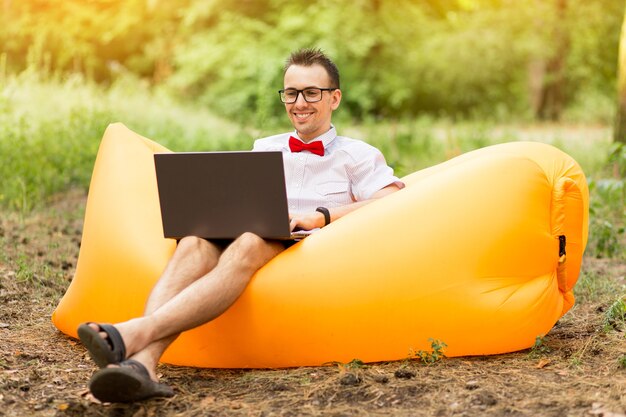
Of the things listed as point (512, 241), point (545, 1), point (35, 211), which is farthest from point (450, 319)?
point (545, 1)

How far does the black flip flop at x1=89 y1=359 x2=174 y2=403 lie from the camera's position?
2.43 metres

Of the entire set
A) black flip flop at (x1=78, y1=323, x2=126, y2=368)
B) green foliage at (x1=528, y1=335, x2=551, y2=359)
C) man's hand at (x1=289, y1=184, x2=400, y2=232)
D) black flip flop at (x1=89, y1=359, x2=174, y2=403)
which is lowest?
green foliage at (x1=528, y1=335, x2=551, y2=359)

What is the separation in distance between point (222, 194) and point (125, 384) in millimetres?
796

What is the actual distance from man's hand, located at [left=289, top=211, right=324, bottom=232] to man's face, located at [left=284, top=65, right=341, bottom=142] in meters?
0.39

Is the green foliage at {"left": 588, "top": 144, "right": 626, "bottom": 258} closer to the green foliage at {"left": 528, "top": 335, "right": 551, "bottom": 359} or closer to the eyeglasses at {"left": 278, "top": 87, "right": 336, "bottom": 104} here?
the green foliage at {"left": 528, "top": 335, "right": 551, "bottom": 359}

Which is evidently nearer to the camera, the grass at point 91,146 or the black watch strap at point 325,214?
the black watch strap at point 325,214

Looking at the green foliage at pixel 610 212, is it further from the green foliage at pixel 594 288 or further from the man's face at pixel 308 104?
the man's face at pixel 308 104

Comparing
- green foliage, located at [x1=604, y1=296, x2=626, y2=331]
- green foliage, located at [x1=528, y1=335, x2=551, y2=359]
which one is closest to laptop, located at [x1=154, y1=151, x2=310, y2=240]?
green foliage, located at [x1=528, y1=335, x2=551, y2=359]

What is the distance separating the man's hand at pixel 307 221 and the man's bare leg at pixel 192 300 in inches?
6.4

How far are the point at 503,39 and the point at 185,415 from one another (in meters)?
17.0

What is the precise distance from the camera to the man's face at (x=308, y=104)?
3406 mm

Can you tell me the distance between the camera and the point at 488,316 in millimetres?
3029

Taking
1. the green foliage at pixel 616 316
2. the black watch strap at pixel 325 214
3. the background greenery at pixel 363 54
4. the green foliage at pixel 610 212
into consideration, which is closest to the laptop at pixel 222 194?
the black watch strap at pixel 325 214

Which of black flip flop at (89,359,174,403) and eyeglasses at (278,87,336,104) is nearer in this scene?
black flip flop at (89,359,174,403)
